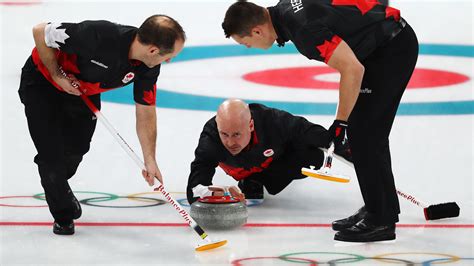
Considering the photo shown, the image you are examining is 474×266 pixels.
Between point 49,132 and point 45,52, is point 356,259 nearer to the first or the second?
point 49,132

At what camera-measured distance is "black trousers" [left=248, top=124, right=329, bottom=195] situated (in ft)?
17.6

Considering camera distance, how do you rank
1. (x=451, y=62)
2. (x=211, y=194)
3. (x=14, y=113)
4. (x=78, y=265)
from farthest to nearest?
(x=451, y=62)
(x=14, y=113)
(x=211, y=194)
(x=78, y=265)

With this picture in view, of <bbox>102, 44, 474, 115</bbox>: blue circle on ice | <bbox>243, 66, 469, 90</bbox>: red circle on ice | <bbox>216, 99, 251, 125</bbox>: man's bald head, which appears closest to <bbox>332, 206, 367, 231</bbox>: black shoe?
<bbox>216, 99, 251, 125</bbox>: man's bald head

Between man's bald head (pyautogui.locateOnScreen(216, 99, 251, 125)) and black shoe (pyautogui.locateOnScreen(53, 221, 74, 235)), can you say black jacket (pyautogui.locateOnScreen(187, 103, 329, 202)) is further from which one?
black shoe (pyautogui.locateOnScreen(53, 221, 74, 235))

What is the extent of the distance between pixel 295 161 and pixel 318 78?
435cm

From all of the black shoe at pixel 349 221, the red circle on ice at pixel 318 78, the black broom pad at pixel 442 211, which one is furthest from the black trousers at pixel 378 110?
the red circle on ice at pixel 318 78

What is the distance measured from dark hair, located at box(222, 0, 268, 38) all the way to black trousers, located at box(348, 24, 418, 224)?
55 centimetres

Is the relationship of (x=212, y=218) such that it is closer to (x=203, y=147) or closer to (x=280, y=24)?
(x=203, y=147)

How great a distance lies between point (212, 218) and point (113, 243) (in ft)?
1.61

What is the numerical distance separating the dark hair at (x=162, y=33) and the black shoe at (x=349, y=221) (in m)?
1.20

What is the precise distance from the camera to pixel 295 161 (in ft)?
17.8

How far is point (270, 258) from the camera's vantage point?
441 centimetres

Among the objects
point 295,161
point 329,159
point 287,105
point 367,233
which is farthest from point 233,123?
point 287,105

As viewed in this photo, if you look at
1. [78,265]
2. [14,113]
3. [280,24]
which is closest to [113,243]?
[78,265]
